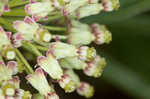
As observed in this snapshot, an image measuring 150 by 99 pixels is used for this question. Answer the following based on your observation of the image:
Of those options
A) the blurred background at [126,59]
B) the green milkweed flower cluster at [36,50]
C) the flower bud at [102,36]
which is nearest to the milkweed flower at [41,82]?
the green milkweed flower cluster at [36,50]

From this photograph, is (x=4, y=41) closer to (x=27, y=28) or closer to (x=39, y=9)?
(x=27, y=28)

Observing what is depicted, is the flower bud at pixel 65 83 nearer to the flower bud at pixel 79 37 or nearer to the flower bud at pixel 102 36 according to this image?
the flower bud at pixel 79 37

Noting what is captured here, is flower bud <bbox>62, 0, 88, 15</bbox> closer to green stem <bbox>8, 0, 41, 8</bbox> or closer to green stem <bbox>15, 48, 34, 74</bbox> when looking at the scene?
green stem <bbox>8, 0, 41, 8</bbox>

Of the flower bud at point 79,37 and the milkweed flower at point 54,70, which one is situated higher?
the flower bud at point 79,37

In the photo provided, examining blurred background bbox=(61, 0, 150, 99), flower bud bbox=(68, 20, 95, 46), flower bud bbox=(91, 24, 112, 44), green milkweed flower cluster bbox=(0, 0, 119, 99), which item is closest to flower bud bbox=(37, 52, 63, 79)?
green milkweed flower cluster bbox=(0, 0, 119, 99)

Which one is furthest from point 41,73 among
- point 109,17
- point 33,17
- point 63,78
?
point 109,17

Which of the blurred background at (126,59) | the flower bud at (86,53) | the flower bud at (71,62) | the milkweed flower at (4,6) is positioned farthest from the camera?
the blurred background at (126,59)

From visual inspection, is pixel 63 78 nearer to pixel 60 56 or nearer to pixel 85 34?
pixel 60 56
